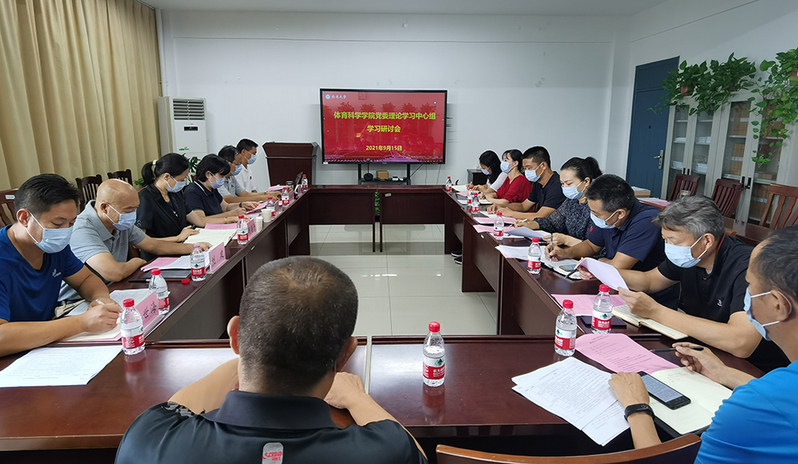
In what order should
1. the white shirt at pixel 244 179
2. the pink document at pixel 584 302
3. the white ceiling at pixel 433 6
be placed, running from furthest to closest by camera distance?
1. the white ceiling at pixel 433 6
2. the white shirt at pixel 244 179
3. the pink document at pixel 584 302

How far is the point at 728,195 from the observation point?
434 centimetres

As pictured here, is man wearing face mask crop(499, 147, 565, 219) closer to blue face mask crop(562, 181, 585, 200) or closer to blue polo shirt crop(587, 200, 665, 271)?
blue face mask crop(562, 181, 585, 200)

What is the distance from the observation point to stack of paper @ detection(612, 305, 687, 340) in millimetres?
1435

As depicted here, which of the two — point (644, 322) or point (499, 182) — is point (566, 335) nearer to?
point (644, 322)

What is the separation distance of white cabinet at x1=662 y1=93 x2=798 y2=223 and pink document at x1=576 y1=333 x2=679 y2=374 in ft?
12.8

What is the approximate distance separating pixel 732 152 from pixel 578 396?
189 inches

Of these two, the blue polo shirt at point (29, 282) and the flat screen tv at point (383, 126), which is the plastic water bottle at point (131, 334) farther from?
the flat screen tv at point (383, 126)

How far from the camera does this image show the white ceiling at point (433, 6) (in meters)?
5.79

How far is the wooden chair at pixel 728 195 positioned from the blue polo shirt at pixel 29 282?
196 inches

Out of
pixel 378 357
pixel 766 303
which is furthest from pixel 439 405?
pixel 766 303

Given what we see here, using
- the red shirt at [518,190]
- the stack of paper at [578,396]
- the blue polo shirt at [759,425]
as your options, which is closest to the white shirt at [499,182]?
the red shirt at [518,190]

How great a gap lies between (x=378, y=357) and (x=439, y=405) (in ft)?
0.91

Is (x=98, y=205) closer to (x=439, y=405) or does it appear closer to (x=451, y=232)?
(x=439, y=405)

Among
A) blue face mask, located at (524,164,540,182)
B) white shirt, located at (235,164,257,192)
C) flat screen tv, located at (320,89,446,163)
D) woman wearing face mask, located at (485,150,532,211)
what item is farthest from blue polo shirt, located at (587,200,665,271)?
flat screen tv, located at (320,89,446,163)
